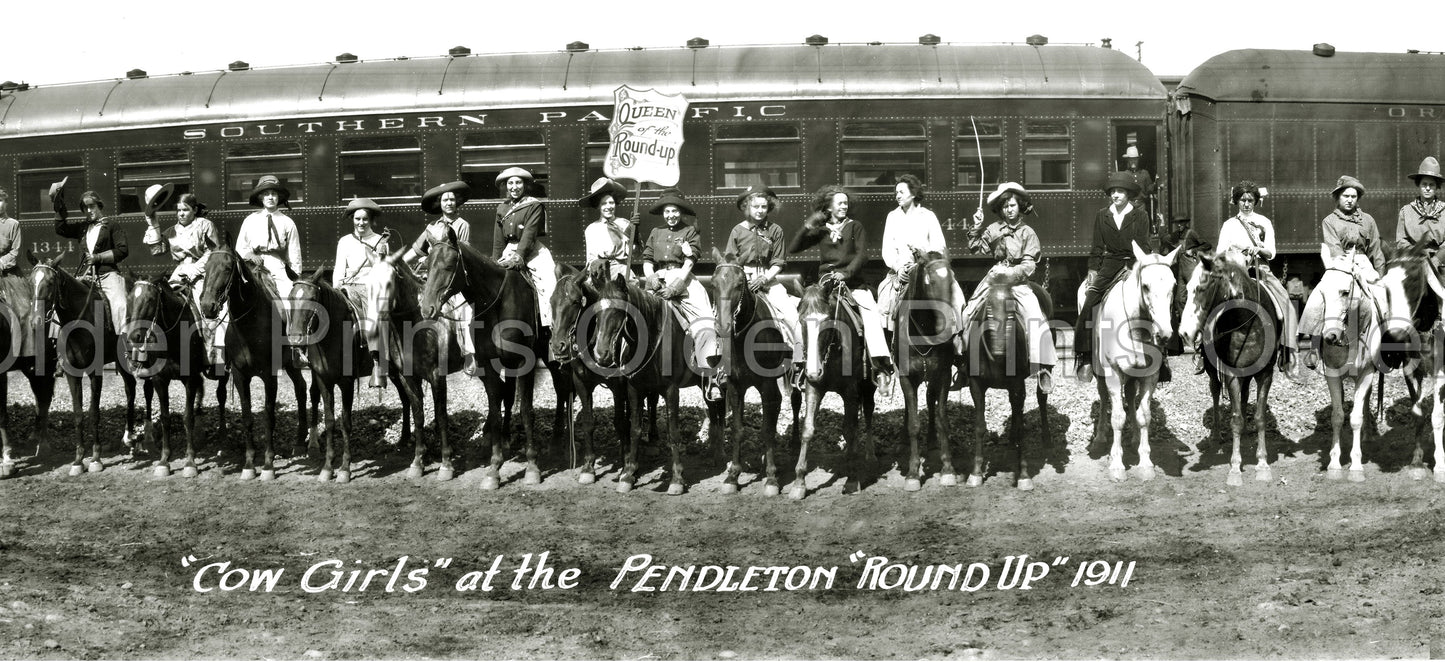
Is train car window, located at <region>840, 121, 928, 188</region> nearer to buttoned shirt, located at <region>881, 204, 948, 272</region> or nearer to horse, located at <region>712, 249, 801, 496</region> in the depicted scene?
buttoned shirt, located at <region>881, 204, 948, 272</region>

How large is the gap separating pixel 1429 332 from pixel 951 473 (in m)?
4.11

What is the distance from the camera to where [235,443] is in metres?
13.9

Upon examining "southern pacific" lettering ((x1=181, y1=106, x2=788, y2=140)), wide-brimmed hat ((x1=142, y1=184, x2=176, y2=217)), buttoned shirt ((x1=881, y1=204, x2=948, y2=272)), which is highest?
"southern pacific" lettering ((x1=181, y1=106, x2=788, y2=140))

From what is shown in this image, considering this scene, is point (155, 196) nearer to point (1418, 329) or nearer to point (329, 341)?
point (329, 341)

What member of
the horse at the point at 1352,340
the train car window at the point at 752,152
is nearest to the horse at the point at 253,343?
the train car window at the point at 752,152

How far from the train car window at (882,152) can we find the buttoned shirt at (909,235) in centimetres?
480

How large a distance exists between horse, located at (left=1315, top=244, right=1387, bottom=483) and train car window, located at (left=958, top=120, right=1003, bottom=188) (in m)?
5.58

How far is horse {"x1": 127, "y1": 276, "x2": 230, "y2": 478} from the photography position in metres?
12.4

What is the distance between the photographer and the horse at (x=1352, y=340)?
11.1 meters

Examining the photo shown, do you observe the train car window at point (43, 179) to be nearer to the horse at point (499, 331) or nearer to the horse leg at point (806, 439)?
the horse at point (499, 331)

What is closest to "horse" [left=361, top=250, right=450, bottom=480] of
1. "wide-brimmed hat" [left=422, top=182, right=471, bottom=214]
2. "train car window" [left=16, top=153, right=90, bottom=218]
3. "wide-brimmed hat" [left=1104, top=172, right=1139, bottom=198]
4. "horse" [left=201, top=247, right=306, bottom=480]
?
"wide-brimmed hat" [left=422, top=182, right=471, bottom=214]

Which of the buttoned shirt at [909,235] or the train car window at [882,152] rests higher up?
the train car window at [882,152]

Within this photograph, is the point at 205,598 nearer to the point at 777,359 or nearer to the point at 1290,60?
the point at 777,359

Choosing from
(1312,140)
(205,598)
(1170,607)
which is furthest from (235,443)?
(1312,140)
